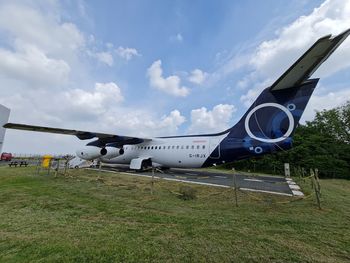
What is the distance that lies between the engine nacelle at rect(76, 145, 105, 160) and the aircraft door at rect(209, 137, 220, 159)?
10.3 meters

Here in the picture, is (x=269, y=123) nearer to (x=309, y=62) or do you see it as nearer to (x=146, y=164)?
(x=309, y=62)

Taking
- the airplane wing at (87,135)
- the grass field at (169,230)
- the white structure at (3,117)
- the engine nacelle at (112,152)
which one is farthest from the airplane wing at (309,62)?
the white structure at (3,117)

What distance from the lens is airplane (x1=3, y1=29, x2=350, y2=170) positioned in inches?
329

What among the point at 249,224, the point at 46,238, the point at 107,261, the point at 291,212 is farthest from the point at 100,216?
the point at 291,212

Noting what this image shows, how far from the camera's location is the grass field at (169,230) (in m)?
3.15

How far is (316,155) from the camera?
85.4 ft

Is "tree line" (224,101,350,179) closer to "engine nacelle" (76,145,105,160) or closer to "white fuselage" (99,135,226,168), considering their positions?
"white fuselage" (99,135,226,168)

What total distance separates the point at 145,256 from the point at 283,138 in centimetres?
1015

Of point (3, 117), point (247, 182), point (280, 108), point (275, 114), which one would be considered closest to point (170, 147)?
point (247, 182)

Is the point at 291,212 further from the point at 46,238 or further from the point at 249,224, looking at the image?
the point at 46,238

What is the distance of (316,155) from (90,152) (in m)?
28.2

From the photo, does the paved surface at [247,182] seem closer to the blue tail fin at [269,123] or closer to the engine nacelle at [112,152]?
the blue tail fin at [269,123]

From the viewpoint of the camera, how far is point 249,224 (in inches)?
182

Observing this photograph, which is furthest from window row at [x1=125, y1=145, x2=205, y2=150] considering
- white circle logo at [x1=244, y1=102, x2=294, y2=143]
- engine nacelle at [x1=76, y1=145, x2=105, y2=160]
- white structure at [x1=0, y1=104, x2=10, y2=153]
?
white structure at [x1=0, y1=104, x2=10, y2=153]
